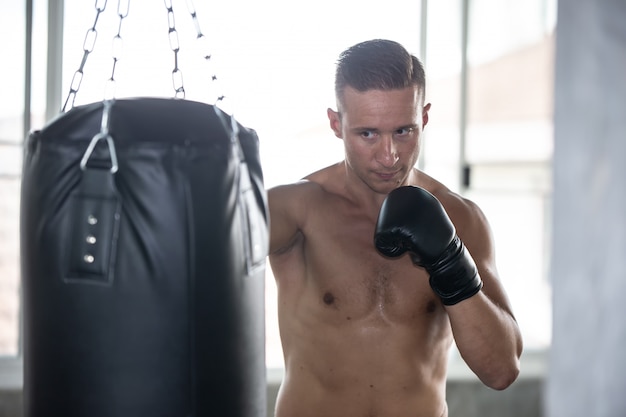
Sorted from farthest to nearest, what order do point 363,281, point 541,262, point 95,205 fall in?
1. point 541,262
2. point 363,281
3. point 95,205

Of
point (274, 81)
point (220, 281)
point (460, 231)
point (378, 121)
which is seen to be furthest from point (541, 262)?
point (220, 281)

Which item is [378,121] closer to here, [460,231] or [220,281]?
[460,231]

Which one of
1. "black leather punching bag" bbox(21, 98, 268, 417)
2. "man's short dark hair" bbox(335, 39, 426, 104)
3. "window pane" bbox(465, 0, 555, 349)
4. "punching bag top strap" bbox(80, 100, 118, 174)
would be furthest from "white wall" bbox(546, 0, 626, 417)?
"window pane" bbox(465, 0, 555, 349)

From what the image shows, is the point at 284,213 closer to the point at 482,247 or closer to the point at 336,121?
the point at 336,121

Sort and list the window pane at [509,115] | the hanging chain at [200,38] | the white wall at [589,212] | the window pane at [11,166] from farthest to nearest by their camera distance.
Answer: the window pane at [509,115], the window pane at [11,166], the hanging chain at [200,38], the white wall at [589,212]

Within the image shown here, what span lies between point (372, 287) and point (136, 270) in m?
0.81

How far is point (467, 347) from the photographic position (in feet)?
5.04

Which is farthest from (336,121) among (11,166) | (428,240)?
(11,166)

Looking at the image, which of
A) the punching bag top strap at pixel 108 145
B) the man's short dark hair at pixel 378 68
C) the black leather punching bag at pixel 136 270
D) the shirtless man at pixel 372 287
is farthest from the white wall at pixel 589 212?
the man's short dark hair at pixel 378 68

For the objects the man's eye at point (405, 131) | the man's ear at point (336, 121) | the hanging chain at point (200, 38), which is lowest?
the man's eye at point (405, 131)

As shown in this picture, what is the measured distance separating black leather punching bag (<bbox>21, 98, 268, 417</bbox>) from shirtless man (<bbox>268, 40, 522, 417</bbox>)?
56 centimetres

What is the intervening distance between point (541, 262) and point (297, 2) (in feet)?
5.24

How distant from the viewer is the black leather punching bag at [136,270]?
37.8 inches

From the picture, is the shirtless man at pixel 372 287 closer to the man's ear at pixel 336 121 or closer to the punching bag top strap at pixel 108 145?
the man's ear at pixel 336 121
